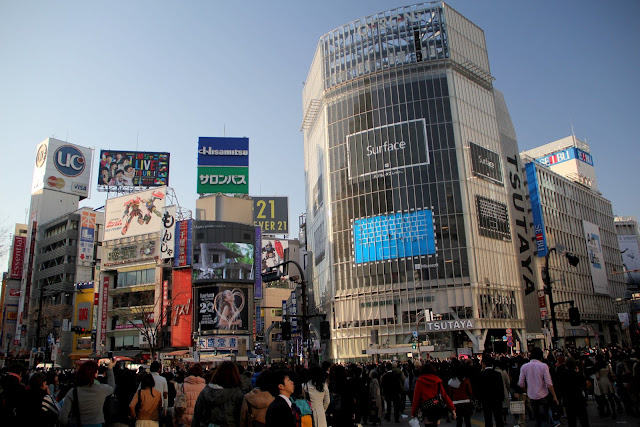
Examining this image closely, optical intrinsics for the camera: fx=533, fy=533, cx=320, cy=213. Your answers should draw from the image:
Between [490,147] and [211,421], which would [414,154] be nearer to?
[490,147]

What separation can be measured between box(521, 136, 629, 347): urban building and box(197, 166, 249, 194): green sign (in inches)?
1539

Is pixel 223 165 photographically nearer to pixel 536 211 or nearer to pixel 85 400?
pixel 536 211

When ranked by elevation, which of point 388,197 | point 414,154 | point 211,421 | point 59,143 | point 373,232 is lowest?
point 211,421

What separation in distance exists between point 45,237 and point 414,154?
63.9 meters

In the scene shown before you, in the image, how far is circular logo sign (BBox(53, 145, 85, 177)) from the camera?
305 feet

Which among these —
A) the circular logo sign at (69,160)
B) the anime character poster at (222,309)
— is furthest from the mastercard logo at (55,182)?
the anime character poster at (222,309)

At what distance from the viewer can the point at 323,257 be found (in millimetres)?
69938

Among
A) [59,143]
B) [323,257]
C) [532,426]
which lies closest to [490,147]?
[323,257]

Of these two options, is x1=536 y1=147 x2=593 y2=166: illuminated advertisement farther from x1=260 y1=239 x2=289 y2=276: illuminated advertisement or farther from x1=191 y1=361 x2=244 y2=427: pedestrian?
x1=191 y1=361 x2=244 y2=427: pedestrian

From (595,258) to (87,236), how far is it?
81.6 metres

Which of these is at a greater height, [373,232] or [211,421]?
[373,232]

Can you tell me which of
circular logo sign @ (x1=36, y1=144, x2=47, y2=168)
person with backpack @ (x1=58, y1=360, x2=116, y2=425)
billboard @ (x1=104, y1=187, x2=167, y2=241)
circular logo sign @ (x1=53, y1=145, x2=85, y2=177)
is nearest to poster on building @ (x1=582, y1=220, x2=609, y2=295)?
billboard @ (x1=104, y1=187, x2=167, y2=241)

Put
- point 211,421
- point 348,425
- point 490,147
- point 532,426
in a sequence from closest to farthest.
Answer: point 211,421 < point 348,425 < point 532,426 < point 490,147

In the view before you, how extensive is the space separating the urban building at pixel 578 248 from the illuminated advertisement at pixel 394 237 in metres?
18.5
